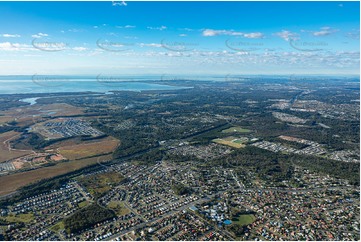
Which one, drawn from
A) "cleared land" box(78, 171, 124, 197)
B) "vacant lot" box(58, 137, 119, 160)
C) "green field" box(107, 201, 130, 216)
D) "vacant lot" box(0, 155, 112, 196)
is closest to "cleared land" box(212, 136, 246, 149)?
"vacant lot" box(58, 137, 119, 160)

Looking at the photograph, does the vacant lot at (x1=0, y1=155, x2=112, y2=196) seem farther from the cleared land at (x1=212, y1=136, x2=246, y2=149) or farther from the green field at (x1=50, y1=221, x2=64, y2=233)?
the cleared land at (x1=212, y1=136, x2=246, y2=149)

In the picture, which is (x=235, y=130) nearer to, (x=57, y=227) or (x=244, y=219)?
(x=244, y=219)

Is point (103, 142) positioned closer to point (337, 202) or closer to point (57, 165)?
point (57, 165)

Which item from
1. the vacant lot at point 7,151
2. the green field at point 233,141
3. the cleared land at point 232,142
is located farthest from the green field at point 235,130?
the vacant lot at point 7,151

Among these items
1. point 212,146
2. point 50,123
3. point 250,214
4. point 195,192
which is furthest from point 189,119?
point 250,214

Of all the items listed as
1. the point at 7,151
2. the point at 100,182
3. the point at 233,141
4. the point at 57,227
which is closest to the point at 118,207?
the point at 57,227
